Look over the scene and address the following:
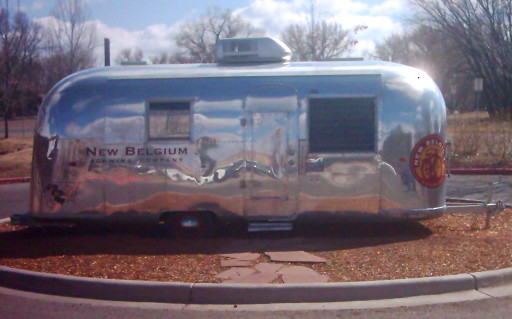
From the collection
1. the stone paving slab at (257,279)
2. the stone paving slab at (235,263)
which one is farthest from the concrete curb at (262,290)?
the stone paving slab at (235,263)

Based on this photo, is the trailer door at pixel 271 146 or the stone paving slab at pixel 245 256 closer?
the stone paving slab at pixel 245 256

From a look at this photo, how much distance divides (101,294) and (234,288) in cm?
149

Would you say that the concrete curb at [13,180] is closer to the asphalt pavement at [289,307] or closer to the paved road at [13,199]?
the paved road at [13,199]

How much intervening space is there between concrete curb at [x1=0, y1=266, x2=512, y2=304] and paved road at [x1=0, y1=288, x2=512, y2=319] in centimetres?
11

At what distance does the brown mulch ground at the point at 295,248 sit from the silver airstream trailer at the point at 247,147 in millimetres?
417

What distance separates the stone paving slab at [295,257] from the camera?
284 inches

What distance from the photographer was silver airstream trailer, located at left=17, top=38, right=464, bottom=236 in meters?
8.13

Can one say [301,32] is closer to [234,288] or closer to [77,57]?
[77,57]

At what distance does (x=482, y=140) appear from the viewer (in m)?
17.9

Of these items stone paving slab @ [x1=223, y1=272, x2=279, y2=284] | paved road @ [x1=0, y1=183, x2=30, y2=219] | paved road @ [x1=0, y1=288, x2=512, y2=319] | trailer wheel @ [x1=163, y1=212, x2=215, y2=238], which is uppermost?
trailer wheel @ [x1=163, y1=212, x2=215, y2=238]

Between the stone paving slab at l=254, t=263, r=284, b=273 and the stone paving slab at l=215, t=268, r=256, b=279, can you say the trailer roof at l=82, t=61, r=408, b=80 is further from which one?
the stone paving slab at l=215, t=268, r=256, b=279

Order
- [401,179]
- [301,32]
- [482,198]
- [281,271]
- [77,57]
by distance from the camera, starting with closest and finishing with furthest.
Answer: [281,271] → [401,179] → [482,198] → [77,57] → [301,32]

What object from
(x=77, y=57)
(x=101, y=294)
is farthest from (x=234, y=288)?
(x=77, y=57)

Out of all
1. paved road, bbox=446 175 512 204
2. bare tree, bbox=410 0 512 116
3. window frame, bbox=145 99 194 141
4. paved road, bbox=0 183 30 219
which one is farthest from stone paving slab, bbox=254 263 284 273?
bare tree, bbox=410 0 512 116
